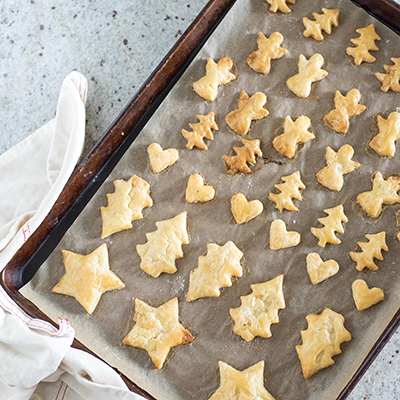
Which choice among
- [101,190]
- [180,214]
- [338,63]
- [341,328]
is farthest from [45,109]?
[341,328]

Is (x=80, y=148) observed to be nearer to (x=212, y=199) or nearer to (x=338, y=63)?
(x=212, y=199)

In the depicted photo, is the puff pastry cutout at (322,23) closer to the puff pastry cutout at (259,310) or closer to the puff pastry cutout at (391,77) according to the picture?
the puff pastry cutout at (391,77)

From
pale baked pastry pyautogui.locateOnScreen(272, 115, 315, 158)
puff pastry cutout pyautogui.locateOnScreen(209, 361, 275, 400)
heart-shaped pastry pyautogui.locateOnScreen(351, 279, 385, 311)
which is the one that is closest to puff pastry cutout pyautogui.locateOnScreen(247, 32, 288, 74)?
pale baked pastry pyautogui.locateOnScreen(272, 115, 315, 158)

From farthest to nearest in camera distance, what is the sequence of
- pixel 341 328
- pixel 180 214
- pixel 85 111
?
pixel 85 111
pixel 180 214
pixel 341 328

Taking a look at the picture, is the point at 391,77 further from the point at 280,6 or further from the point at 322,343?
the point at 322,343

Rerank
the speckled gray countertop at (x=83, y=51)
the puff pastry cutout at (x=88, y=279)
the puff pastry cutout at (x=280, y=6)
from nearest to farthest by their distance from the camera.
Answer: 1. the puff pastry cutout at (x=88, y=279)
2. the puff pastry cutout at (x=280, y=6)
3. the speckled gray countertop at (x=83, y=51)

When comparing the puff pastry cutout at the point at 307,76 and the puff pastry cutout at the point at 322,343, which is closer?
the puff pastry cutout at the point at 322,343

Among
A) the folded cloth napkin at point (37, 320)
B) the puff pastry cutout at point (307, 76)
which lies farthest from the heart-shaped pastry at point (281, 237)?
the folded cloth napkin at point (37, 320)
